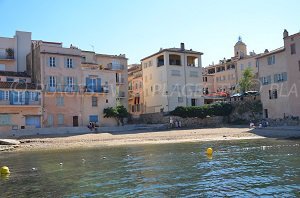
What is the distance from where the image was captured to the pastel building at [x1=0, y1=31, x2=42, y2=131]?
50500mm

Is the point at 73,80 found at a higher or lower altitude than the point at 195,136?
Answer: higher

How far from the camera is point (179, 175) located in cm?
1881

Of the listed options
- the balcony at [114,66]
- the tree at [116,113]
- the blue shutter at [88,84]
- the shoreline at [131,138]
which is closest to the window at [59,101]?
the blue shutter at [88,84]

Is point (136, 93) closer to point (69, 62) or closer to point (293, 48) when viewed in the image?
point (69, 62)

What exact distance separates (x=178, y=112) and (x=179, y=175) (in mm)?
42000

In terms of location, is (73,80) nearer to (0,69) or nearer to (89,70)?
(89,70)

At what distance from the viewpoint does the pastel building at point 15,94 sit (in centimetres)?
5050

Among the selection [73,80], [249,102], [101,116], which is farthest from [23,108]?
[249,102]

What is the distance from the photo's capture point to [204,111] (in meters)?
62.2

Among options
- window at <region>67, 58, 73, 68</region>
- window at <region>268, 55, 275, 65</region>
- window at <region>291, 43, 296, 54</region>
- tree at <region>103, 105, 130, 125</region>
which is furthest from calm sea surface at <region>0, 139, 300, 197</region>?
window at <region>268, 55, 275, 65</region>

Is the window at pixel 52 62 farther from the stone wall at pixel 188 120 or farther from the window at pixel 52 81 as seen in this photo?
the stone wall at pixel 188 120

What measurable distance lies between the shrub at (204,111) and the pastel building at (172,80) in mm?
6949

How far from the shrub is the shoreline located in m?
10.2

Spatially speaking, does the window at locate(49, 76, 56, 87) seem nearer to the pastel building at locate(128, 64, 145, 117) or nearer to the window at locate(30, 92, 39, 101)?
the window at locate(30, 92, 39, 101)
